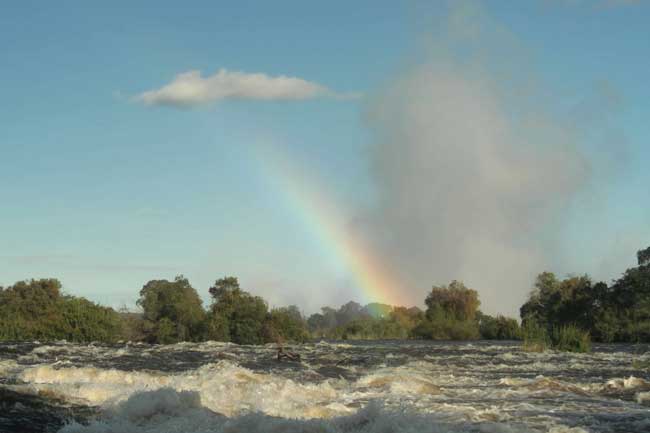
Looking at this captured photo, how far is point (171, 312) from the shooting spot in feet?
234

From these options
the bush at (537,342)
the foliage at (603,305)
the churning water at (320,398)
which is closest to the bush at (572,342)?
the bush at (537,342)

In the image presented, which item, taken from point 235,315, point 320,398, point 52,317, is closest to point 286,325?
point 235,315

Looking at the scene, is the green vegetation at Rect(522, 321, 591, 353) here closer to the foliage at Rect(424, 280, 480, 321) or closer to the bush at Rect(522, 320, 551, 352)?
the bush at Rect(522, 320, 551, 352)

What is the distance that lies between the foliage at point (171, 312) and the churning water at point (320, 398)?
3145 centimetres

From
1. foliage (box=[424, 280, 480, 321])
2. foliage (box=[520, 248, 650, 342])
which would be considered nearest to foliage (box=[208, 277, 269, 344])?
foliage (box=[520, 248, 650, 342])

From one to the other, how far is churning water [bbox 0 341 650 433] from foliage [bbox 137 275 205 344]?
103ft

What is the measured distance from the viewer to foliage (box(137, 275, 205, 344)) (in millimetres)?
70250

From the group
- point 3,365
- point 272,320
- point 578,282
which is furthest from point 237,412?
point 578,282

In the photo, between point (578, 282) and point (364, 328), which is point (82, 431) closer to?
point (578, 282)

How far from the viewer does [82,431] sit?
16.7 m

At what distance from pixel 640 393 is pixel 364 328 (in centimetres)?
8370

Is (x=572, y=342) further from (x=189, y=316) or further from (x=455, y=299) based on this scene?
(x=455, y=299)

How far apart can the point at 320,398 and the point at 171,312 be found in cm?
4820

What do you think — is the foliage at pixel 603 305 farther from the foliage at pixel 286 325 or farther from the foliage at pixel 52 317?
the foliage at pixel 52 317
